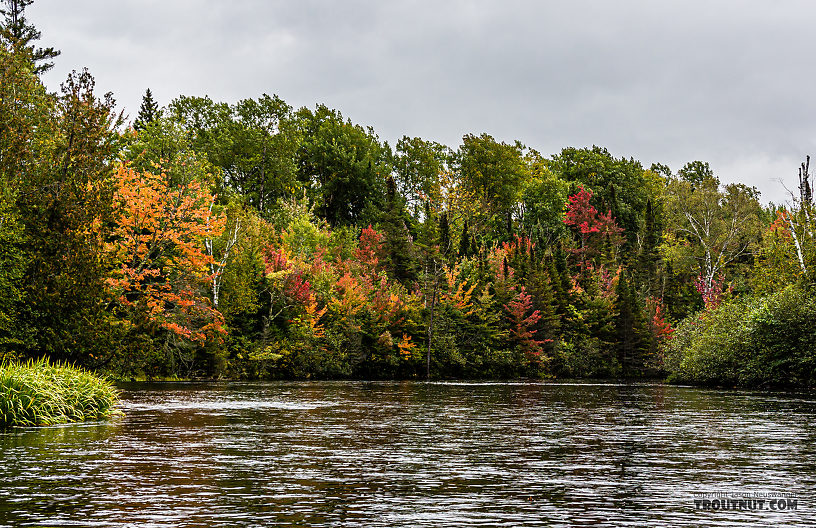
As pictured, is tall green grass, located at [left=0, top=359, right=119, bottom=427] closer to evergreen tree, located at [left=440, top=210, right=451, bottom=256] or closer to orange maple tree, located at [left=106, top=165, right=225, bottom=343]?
orange maple tree, located at [left=106, top=165, right=225, bottom=343]

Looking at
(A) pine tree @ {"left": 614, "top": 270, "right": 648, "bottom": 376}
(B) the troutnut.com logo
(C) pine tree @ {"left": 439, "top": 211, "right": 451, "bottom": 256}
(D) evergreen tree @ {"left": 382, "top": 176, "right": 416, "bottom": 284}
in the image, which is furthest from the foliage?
(B) the troutnut.com logo

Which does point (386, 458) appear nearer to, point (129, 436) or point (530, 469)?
point (530, 469)

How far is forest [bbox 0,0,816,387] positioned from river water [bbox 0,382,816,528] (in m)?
16.3

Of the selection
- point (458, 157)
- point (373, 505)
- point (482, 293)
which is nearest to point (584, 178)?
point (458, 157)

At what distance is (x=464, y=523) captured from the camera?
10531 millimetres

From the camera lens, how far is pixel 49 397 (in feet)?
79.1

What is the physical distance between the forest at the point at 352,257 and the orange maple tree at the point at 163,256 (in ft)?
0.74

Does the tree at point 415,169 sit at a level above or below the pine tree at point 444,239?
above

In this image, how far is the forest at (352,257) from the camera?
136 ft

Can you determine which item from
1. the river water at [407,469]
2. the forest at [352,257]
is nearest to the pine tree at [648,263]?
the forest at [352,257]

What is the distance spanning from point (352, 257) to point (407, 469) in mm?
68342

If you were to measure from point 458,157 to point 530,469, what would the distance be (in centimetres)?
9819

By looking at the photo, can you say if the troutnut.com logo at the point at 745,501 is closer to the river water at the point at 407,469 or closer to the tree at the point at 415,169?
the river water at the point at 407,469

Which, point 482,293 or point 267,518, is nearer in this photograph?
point 267,518
